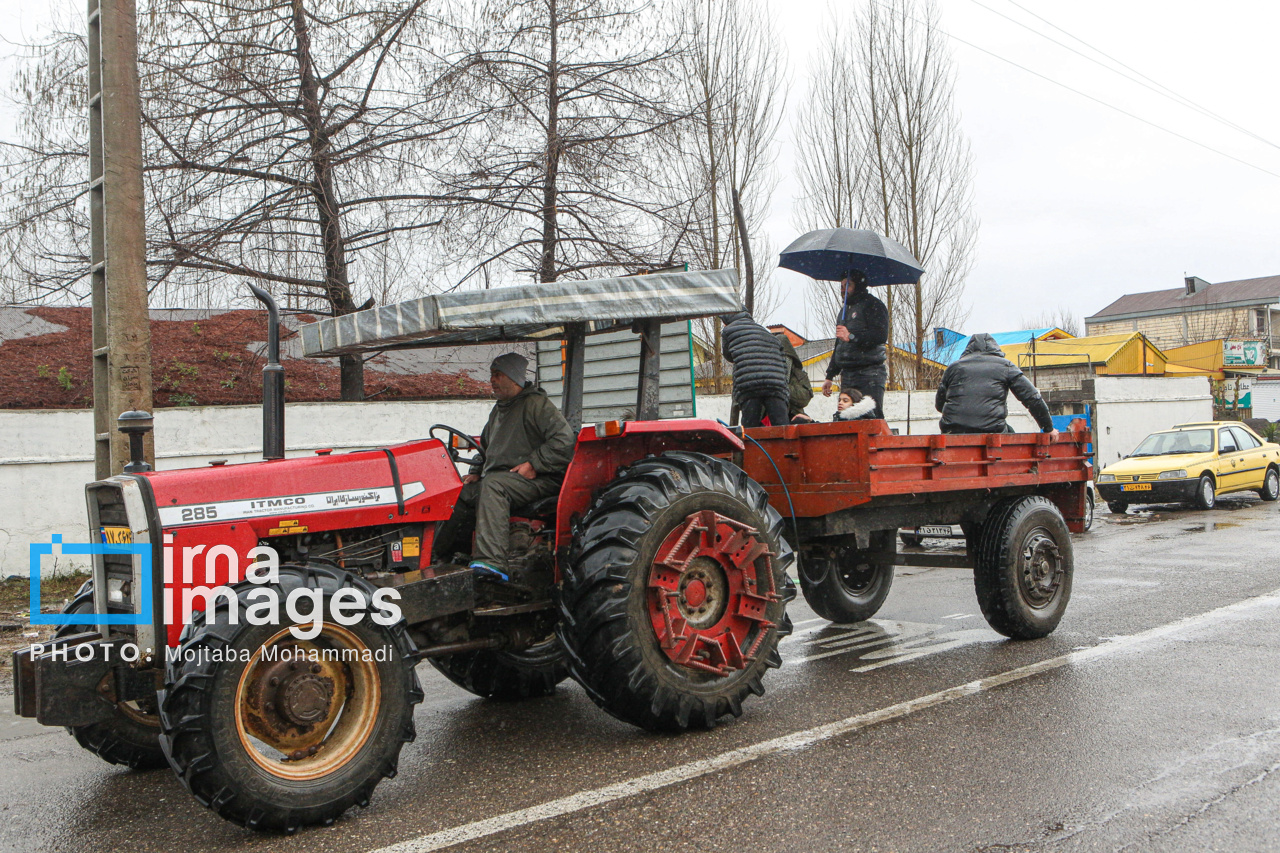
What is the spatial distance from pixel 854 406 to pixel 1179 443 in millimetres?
13433

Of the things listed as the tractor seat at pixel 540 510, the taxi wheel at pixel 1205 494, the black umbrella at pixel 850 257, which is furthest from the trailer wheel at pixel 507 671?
the taxi wheel at pixel 1205 494

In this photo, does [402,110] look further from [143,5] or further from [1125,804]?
[1125,804]

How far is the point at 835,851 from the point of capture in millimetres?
3648

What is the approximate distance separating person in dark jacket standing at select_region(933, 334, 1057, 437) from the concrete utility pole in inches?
235

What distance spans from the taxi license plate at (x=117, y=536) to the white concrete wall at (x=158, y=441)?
271 inches

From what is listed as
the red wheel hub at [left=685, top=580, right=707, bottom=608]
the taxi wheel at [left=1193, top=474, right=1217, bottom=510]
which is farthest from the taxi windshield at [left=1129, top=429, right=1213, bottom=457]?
the red wheel hub at [left=685, top=580, right=707, bottom=608]

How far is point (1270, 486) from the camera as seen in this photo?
19.2 metres

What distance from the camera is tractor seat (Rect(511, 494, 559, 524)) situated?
17.6 ft

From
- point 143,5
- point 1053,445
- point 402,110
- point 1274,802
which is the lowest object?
point 1274,802

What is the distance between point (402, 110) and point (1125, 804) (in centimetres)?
1080

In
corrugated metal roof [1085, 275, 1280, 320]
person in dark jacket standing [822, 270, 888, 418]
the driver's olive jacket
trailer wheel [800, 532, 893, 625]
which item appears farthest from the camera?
corrugated metal roof [1085, 275, 1280, 320]

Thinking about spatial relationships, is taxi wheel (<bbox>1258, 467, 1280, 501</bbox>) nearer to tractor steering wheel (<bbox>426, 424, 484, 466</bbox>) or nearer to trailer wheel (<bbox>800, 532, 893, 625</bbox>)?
trailer wheel (<bbox>800, 532, 893, 625</bbox>)

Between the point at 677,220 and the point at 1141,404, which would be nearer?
the point at 677,220

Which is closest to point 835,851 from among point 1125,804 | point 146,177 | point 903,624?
point 1125,804
